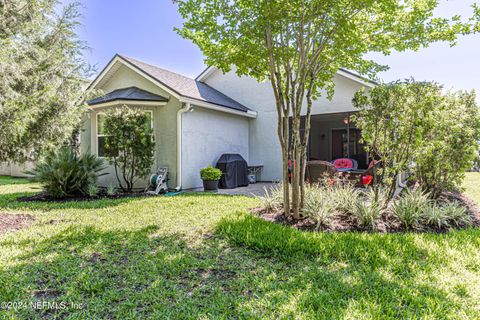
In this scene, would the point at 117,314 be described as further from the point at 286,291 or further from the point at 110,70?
the point at 110,70

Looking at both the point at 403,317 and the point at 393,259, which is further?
the point at 393,259

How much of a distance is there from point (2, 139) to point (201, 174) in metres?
5.76

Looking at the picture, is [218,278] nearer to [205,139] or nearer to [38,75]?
[38,75]

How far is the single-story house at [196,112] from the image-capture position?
1030cm

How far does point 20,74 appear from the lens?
6.36 metres

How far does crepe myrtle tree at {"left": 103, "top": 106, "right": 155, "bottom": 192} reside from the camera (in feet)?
30.4

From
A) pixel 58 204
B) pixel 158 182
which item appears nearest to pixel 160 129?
pixel 158 182

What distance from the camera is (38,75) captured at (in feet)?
23.8

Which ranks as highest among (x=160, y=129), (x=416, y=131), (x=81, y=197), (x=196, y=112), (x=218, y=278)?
(x=196, y=112)

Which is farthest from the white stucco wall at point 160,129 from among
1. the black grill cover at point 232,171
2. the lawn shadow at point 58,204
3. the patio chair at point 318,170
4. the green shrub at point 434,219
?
the green shrub at point 434,219

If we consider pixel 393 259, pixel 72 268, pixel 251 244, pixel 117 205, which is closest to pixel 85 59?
pixel 117 205

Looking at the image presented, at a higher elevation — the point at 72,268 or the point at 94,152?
the point at 94,152

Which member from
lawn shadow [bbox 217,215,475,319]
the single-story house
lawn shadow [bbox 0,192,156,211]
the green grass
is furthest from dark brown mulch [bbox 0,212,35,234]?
the single-story house

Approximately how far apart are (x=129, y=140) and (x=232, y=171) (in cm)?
431
